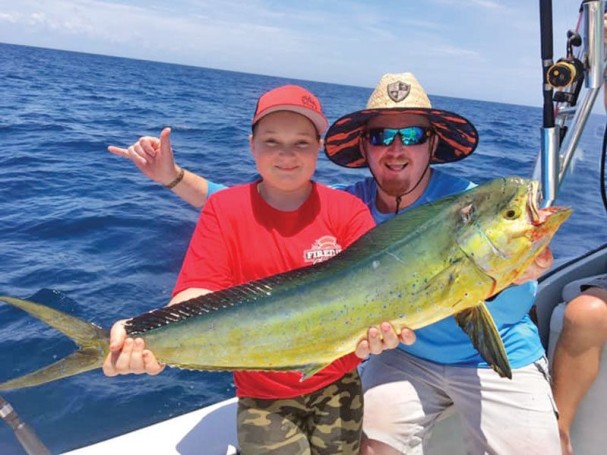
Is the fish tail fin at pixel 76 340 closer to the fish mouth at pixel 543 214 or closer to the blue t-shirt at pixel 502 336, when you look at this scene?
the fish mouth at pixel 543 214

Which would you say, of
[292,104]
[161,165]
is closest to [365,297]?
[292,104]

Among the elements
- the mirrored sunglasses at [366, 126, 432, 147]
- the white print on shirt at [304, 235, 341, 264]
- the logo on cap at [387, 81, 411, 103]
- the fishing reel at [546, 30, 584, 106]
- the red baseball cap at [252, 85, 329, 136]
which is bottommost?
the white print on shirt at [304, 235, 341, 264]

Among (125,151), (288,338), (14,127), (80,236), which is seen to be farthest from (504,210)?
(14,127)

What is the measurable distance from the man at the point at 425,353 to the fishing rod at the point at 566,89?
1.25 ft

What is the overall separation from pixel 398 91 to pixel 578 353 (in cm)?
150

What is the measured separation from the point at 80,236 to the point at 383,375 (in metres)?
5.50

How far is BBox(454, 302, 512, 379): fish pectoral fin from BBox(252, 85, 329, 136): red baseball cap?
95 cm

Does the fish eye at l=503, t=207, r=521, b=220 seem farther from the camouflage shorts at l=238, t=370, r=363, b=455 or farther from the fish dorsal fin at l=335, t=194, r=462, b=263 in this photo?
the camouflage shorts at l=238, t=370, r=363, b=455

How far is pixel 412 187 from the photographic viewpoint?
2674 mm

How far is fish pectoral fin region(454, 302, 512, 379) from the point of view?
5.76 feet

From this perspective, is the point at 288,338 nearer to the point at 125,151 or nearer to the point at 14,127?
the point at 125,151

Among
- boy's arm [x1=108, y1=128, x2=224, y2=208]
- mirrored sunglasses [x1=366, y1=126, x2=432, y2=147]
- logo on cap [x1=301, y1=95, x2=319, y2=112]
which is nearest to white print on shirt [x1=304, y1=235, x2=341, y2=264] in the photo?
logo on cap [x1=301, y1=95, x2=319, y2=112]

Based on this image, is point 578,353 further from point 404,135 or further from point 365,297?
point 365,297

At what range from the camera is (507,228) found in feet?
5.48
